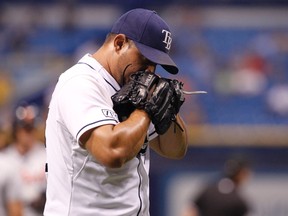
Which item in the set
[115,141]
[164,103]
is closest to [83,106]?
[115,141]

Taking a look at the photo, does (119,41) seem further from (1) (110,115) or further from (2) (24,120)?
(2) (24,120)

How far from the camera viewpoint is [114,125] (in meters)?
3.31

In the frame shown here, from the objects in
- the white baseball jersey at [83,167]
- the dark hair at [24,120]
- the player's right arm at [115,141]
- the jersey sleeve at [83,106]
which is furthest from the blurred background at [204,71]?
the player's right arm at [115,141]

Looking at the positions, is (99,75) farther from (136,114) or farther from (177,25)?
(177,25)

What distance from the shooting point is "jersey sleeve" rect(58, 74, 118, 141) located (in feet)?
10.8

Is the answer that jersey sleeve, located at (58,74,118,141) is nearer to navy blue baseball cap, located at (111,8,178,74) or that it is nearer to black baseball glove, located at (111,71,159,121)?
black baseball glove, located at (111,71,159,121)

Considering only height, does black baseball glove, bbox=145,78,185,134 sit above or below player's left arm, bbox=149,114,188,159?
above

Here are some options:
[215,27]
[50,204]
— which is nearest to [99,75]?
[50,204]

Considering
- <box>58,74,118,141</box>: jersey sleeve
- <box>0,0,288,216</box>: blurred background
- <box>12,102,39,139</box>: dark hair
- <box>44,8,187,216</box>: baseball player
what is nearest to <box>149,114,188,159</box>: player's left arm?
<box>44,8,187,216</box>: baseball player

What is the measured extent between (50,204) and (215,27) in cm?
1275

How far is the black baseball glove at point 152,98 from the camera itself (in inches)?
133

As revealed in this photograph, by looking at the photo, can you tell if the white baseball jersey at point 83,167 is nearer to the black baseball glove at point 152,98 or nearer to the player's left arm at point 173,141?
the black baseball glove at point 152,98

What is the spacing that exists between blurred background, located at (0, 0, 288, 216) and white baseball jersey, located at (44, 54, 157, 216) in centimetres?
589

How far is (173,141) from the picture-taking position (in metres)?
3.97
